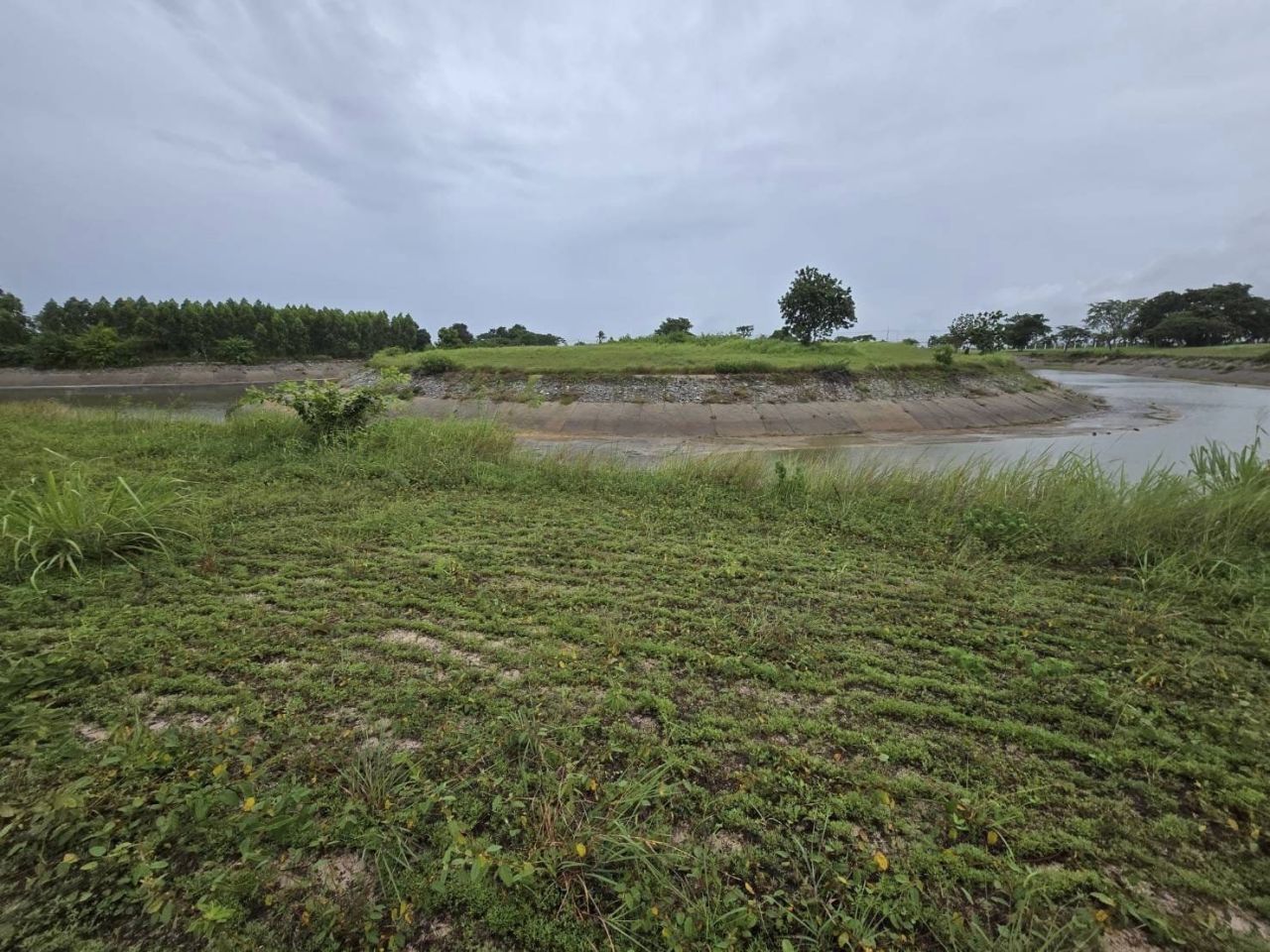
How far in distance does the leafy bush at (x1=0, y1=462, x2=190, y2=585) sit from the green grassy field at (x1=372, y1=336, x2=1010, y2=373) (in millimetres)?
19576

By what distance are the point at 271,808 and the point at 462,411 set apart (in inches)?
825

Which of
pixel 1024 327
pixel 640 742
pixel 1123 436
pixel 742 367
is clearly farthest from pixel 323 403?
pixel 1024 327

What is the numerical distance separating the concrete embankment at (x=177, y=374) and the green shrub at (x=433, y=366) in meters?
21.1

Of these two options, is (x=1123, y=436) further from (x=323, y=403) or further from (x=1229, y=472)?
(x=323, y=403)

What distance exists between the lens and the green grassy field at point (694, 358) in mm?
23531

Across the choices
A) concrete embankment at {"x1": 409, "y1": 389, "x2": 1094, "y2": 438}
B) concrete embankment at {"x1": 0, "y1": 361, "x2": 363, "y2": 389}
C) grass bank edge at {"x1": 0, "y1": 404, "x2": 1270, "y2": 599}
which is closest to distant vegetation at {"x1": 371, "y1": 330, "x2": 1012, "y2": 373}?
concrete embankment at {"x1": 409, "y1": 389, "x2": 1094, "y2": 438}

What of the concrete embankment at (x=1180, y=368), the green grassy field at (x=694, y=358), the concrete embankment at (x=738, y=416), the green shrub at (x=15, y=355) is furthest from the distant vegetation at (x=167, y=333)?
the concrete embankment at (x=1180, y=368)

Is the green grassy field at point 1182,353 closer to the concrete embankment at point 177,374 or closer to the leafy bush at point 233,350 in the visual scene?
the concrete embankment at point 177,374

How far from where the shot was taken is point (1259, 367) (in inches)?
1494

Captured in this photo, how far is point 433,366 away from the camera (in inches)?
984

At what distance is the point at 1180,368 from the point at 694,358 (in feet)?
164

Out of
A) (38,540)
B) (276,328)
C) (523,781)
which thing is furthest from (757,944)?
(276,328)

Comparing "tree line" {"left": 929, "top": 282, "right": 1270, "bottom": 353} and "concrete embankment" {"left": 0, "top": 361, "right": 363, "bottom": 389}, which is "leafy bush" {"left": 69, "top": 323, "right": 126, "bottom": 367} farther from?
"tree line" {"left": 929, "top": 282, "right": 1270, "bottom": 353}

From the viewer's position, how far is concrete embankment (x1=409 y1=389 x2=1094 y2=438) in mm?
19953
